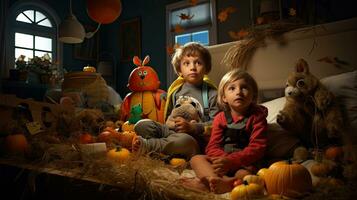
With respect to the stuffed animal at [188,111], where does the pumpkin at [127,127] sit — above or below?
below

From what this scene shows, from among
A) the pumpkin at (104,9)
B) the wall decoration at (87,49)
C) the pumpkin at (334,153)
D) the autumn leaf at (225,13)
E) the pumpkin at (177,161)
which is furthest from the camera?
the wall decoration at (87,49)

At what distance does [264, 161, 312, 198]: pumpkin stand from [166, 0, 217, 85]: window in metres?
3.91

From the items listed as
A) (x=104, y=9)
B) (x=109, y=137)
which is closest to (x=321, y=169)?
(x=109, y=137)

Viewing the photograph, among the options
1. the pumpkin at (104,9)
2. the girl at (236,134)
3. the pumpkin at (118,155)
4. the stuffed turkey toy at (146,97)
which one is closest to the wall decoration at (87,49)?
the pumpkin at (104,9)

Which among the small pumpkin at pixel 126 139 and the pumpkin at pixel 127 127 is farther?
the pumpkin at pixel 127 127

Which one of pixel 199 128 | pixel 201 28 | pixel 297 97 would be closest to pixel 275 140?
pixel 297 97

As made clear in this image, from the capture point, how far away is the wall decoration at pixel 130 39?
564cm

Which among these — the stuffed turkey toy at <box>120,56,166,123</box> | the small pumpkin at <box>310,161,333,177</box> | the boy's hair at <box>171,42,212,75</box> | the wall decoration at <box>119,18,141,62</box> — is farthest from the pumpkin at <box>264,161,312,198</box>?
the wall decoration at <box>119,18,141,62</box>

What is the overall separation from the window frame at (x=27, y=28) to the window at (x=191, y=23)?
1834 mm

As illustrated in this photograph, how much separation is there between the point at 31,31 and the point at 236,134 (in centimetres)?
463

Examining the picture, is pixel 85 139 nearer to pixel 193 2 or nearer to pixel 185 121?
pixel 185 121

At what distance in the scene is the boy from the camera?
1453 millimetres

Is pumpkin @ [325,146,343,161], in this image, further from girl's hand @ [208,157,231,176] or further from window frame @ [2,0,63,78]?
window frame @ [2,0,63,78]

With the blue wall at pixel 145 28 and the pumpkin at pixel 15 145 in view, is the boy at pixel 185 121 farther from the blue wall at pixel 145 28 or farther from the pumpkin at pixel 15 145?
the blue wall at pixel 145 28
